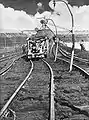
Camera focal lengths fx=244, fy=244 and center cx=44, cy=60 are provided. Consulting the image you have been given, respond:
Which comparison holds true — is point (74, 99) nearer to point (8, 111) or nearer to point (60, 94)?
point (60, 94)

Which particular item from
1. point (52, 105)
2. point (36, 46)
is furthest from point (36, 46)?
point (52, 105)

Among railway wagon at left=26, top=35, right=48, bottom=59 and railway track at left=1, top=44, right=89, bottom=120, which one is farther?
railway wagon at left=26, top=35, right=48, bottom=59

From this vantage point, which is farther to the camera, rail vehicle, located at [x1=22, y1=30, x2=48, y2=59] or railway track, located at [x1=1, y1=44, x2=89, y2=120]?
rail vehicle, located at [x1=22, y1=30, x2=48, y2=59]

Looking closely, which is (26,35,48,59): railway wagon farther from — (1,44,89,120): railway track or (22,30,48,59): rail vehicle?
(1,44,89,120): railway track

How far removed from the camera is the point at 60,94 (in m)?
9.66

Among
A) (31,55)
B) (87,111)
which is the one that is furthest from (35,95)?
(31,55)

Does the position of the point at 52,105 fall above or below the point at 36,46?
below

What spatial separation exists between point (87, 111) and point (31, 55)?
28.7 meters

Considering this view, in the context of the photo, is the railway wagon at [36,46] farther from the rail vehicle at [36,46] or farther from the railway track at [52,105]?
the railway track at [52,105]

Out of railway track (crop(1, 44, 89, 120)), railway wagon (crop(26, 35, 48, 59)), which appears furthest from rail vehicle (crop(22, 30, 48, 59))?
railway track (crop(1, 44, 89, 120))

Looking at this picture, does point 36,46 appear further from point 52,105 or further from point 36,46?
point 52,105

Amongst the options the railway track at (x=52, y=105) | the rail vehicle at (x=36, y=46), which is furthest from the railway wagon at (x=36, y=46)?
the railway track at (x=52, y=105)

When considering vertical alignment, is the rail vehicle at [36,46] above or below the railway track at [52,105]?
Answer: above

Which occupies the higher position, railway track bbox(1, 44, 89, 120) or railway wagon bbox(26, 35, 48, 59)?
railway wagon bbox(26, 35, 48, 59)
